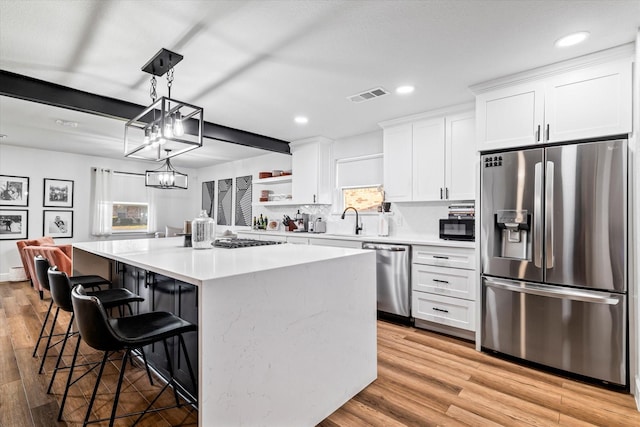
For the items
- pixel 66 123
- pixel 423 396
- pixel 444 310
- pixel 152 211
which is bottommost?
pixel 423 396

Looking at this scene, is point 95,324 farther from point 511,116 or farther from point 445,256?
point 511,116

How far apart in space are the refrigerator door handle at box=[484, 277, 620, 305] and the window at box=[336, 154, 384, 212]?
1.98 m

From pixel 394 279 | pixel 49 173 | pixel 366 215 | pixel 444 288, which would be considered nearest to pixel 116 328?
pixel 394 279

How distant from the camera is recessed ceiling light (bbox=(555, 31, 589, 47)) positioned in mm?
2136

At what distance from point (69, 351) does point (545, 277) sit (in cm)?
401

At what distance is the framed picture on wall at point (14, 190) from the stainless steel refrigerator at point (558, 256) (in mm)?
7218

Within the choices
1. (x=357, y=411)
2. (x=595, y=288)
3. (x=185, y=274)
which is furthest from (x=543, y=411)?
(x=185, y=274)

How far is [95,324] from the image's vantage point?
145 centimetres

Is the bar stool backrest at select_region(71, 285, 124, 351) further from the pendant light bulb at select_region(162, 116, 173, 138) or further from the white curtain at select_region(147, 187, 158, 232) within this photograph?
the white curtain at select_region(147, 187, 158, 232)

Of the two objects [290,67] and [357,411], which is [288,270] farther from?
[290,67]

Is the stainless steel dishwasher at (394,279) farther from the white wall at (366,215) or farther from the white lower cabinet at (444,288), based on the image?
the white wall at (366,215)

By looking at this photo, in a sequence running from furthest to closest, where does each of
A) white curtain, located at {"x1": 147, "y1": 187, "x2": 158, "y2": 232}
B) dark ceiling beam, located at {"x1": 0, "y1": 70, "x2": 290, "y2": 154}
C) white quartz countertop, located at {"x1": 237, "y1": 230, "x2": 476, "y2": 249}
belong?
white curtain, located at {"x1": 147, "y1": 187, "x2": 158, "y2": 232} → white quartz countertop, located at {"x1": 237, "y1": 230, "x2": 476, "y2": 249} → dark ceiling beam, located at {"x1": 0, "y1": 70, "x2": 290, "y2": 154}

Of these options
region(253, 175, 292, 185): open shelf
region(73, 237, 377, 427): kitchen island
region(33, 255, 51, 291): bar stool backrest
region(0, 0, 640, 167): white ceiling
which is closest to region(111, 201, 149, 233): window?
region(253, 175, 292, 185): open shelf

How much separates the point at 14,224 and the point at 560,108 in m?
7.90
